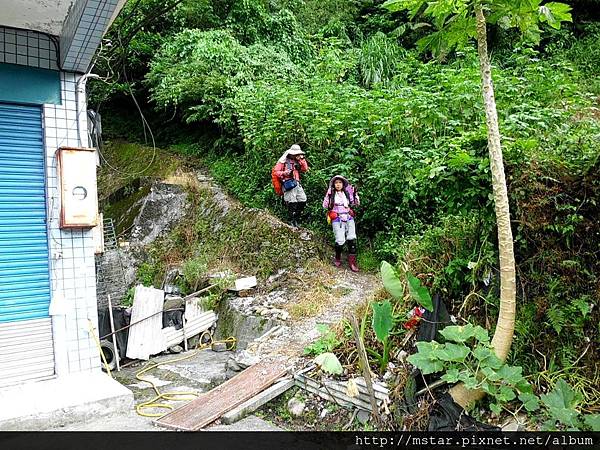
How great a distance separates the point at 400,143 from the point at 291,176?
2.08 meters

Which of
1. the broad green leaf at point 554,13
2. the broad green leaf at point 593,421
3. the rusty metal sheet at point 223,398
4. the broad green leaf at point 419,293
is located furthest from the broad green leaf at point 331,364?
the broad green leaf at point 554,13

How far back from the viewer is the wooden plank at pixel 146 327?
23.6 feet

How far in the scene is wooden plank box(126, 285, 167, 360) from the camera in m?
7.19

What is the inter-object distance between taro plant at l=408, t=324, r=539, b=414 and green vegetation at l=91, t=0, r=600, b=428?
0.64ft

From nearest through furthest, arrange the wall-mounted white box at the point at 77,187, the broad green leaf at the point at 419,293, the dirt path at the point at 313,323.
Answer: the broad green leaf at the point at 419,293 < the wall-mounted white box at the point at 77,187 < the dirt path at the point at 313,323

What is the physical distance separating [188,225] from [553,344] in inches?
309

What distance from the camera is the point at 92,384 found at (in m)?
4.83

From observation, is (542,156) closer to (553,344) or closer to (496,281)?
(496,281)

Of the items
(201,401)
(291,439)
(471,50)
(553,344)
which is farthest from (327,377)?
(471,50)

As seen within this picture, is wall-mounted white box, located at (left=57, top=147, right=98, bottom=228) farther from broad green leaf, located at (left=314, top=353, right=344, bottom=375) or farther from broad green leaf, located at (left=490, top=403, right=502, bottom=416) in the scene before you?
broad green leaf, located at (left=490, top=403, right=502, bottom=416)

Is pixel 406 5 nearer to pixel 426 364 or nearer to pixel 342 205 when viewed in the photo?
pixel 426 364

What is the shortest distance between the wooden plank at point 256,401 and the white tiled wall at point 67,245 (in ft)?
5.18

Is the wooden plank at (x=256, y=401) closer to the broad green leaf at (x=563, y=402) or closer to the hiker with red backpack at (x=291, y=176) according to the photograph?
the broad green leaf at (x=563, y=402)

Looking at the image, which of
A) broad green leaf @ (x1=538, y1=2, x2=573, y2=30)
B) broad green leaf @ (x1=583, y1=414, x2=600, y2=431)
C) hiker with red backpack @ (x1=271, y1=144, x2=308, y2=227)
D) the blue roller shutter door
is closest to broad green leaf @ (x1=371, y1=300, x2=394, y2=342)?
broad green leaf @ (x1=583, y1=414, x2=600, y2=431)
